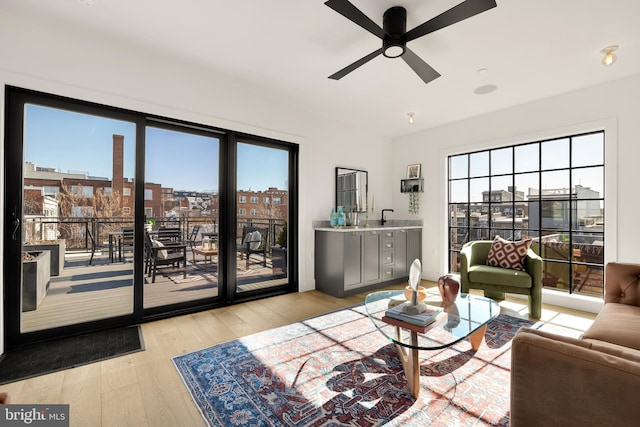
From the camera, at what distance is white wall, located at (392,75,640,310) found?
3207 millimetres

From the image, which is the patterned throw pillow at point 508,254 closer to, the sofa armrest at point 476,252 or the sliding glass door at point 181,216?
the sofa armrest at point 476,252

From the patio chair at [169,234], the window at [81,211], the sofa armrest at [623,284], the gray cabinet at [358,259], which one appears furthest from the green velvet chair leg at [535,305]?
the window at [81,211]

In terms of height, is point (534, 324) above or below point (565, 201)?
below

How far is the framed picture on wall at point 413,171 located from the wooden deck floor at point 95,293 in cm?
396

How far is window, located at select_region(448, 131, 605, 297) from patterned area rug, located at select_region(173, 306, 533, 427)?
1825mm

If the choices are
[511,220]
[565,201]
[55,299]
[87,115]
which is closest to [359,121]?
[511,220]

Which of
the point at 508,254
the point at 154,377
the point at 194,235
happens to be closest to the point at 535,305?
the point at 508,254

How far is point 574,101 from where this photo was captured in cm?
357

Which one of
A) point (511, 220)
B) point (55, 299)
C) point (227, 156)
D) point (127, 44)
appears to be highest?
point (127, 44)

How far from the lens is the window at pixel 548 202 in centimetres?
360

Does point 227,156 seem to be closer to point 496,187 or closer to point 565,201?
point 496,187

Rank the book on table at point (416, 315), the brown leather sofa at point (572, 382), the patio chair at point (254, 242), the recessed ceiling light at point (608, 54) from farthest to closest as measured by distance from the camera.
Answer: the patio chair at point (254, 242)
the recessed ceiling light at point (608, 54)
the book on table at point (416, 315)
the brown leather sofa at point (572, 382)

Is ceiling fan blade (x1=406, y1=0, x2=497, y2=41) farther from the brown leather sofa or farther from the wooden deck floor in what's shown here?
the wooden deck floor

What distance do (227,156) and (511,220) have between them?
13.3ft
